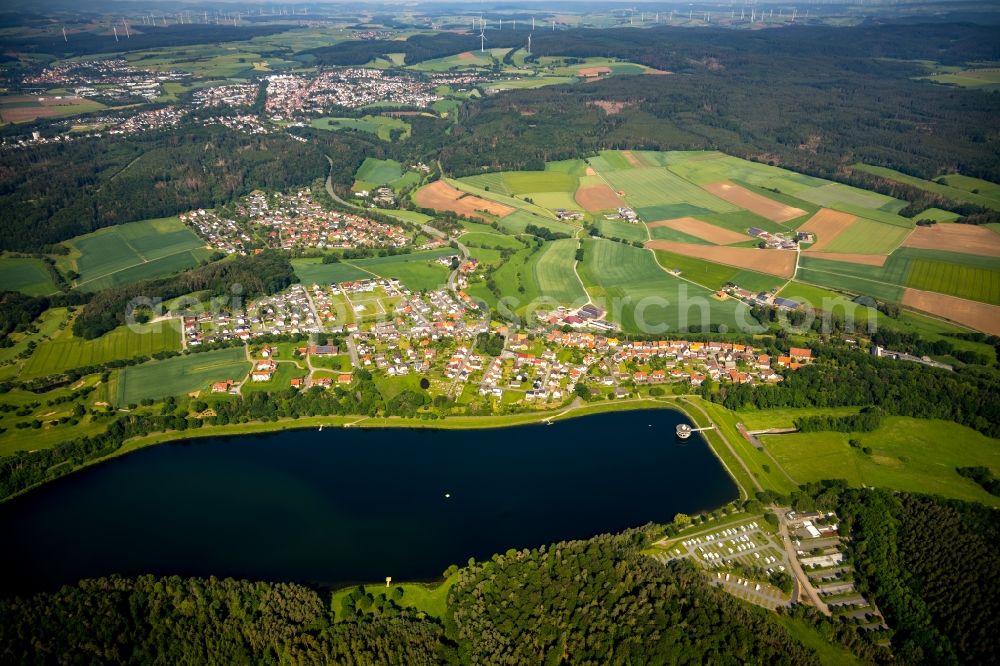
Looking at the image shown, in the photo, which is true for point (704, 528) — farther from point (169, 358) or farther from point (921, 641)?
point (169, 358)

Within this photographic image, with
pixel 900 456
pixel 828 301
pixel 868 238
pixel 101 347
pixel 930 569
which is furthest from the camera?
pixel 868 238

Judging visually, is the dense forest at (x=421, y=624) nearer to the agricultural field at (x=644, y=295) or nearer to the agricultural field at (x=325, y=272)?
the agricultural field at (x=644, y=295)

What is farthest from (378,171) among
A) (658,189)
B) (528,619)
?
(528,619)

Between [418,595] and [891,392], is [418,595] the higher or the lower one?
the lower one

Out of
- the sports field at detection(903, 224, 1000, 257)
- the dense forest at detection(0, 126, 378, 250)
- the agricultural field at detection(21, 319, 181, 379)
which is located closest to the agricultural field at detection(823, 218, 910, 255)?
the sports field at detection(903, 224, 1000, 257)

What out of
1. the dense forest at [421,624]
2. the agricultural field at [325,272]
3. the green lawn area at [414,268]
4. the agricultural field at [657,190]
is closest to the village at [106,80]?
the agricultural field at [325,272]

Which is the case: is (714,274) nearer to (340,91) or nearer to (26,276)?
(26,276)
